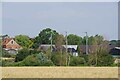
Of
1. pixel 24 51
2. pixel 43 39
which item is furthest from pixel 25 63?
pixel 43 39

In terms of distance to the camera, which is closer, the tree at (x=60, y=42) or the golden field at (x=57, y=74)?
the golden field at (x=57, y=74)

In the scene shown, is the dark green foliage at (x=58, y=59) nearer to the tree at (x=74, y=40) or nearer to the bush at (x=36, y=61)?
the bush at (x=36, y=61)

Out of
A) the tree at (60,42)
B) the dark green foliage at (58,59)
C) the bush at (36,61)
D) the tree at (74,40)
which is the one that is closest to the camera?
the bush at (36,61)

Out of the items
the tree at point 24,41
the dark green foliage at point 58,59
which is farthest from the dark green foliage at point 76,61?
the tree at point 24,41

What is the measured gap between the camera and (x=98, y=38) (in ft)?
133

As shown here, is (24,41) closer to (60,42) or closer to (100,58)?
(60,42)

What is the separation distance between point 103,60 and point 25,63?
8615mm

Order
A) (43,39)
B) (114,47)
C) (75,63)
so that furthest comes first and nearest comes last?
1. (43,39)
2. (114,47)
3. (75,63)

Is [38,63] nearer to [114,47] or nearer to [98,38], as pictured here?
[98,38]

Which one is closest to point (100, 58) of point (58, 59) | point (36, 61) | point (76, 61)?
point (76, 61)

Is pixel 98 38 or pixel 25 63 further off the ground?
pixel 98 38

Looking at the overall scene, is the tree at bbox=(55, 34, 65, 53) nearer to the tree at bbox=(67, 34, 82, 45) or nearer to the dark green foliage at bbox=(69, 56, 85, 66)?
the dark green foliage at bbox=(69, 56, 85, 66)

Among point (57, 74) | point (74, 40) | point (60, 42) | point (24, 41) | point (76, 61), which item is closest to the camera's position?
point (57, 74)

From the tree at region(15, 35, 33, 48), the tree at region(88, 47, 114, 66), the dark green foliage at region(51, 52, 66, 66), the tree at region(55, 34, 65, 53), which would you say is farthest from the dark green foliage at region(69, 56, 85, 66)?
the tree at region(15, 35, 33, 48)
